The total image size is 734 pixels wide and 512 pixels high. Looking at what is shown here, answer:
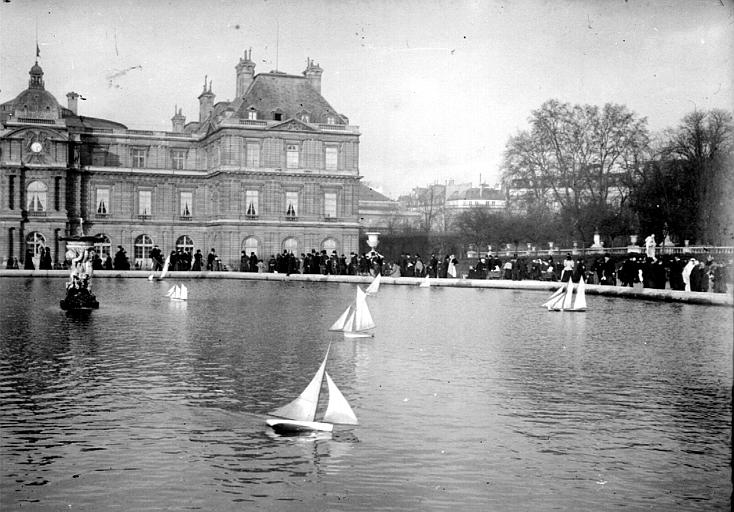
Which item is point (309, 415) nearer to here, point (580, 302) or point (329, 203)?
point (580, 302)

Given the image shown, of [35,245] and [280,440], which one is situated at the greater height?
[35,245]

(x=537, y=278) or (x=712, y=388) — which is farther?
(x=537, y=278)

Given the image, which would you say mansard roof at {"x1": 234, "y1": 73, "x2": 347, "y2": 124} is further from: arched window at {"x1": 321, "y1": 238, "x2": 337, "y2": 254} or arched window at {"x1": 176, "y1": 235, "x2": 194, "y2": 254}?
arched window at {"x1": 176, "y1": 235, "x2": 194, "y2": 254}

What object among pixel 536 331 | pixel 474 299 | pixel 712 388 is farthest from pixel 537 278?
pixel 712 388

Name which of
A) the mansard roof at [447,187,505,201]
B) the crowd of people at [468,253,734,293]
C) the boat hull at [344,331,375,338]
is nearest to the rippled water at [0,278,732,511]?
the boat hull at [344,331,375,338]

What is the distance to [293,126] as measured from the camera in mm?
58000

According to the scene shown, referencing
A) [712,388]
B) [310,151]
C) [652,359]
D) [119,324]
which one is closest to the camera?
[712,388]

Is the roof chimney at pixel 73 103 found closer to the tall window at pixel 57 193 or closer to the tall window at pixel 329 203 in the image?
the tall window at pixel 57 193

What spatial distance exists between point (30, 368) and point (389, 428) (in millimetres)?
5408

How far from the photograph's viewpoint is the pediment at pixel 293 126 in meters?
57.7

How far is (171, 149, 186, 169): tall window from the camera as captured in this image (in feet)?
→ 202

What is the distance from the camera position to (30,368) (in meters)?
11.2

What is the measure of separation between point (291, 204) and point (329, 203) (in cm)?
264

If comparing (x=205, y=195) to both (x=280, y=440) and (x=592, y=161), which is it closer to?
(x=592, y=161)
